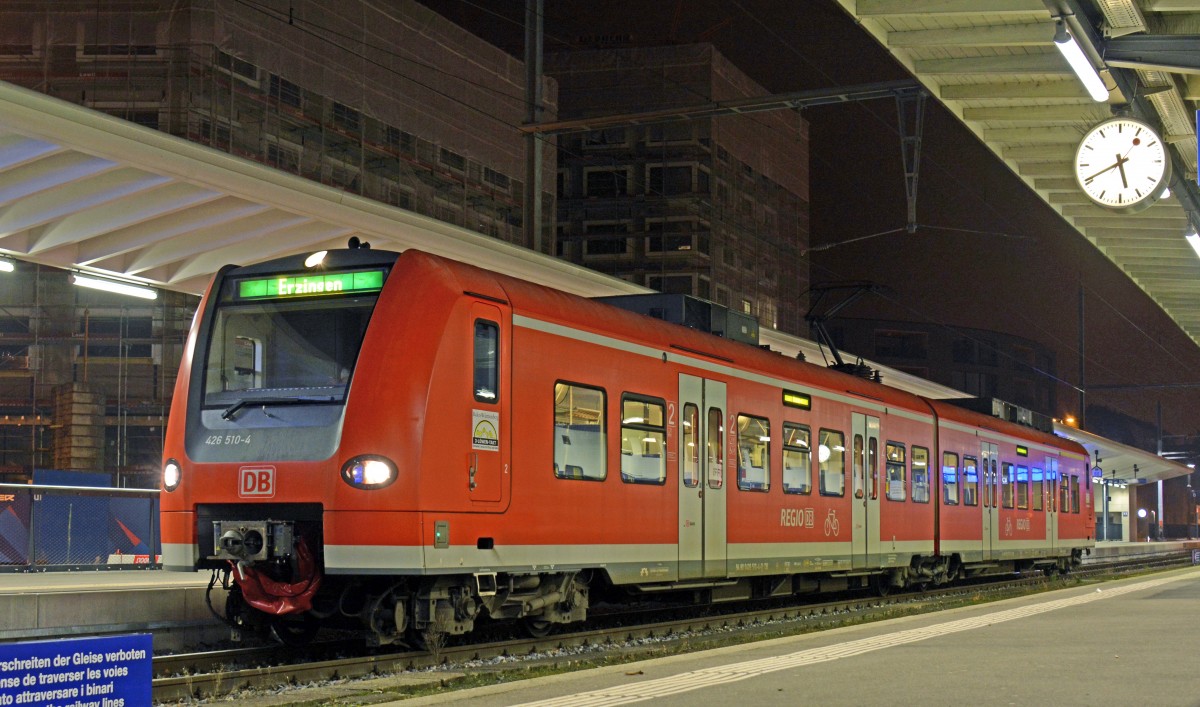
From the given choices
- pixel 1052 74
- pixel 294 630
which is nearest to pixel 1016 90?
pixel 1052 74

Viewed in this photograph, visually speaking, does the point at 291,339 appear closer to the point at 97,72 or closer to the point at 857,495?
the point at 857,495

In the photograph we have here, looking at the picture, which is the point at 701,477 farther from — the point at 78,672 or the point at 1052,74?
the point at 78,672

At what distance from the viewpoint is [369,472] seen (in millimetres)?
10805

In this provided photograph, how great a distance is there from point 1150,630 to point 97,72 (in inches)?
1555

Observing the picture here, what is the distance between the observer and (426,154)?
5578cm

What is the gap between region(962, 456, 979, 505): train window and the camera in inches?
972

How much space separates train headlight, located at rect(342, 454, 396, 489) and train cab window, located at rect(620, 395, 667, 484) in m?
3.45

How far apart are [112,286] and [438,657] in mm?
8651

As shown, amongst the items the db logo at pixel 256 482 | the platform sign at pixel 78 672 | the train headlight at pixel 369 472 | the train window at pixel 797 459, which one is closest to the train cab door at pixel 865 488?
the train window at pixel 797 459

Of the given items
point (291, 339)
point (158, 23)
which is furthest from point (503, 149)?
point (291, 339)

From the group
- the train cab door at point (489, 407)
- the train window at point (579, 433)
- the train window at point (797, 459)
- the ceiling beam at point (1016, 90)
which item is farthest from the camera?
the train window at point (797, 459)

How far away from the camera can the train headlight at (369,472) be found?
10.8 m

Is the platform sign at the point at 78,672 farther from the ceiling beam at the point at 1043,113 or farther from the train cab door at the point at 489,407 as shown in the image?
the ceiling beam at the point at 1043,113

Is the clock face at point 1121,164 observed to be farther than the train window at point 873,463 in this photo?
No
